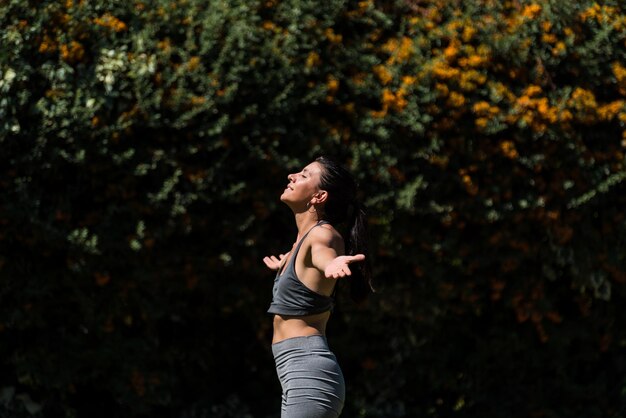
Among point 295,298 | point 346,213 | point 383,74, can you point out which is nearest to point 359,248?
point 346,213

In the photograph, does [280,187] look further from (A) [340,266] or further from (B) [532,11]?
(A) [340,266]

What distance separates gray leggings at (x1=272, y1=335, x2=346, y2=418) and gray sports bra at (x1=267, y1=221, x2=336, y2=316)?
0.11m

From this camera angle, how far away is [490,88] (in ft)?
22.3

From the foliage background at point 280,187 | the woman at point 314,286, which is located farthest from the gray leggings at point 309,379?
the foliage background at point 280,187

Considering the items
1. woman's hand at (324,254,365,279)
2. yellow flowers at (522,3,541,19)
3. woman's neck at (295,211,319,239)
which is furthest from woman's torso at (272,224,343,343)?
yellow flowers at (522,3,541,19)

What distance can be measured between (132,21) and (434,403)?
10.2ft

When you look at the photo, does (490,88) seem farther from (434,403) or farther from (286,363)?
(286,363)

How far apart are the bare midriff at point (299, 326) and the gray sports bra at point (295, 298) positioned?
0.08ft

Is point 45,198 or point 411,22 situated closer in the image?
point 45,198

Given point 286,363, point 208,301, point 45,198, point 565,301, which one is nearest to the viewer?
point 286,363

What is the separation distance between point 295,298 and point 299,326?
11 centimetres

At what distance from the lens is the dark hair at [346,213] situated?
445 cm

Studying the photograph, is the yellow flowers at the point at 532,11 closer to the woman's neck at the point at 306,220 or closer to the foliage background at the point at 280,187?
the foliage background at the point at 280,187

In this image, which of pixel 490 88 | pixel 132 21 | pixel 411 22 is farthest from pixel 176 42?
pixel 490 88
